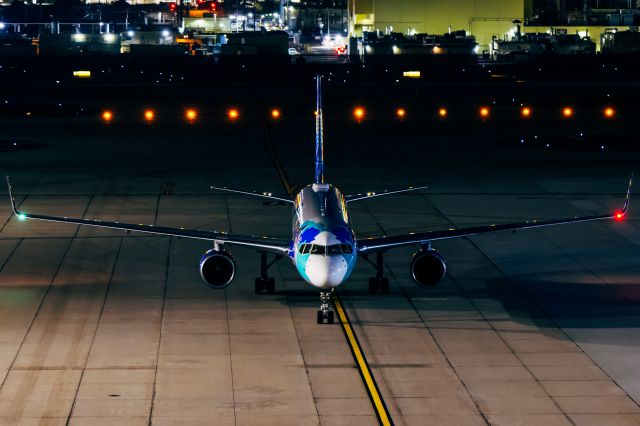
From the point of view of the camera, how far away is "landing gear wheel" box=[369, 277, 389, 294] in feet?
141

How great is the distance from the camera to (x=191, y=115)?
10544 centimetres

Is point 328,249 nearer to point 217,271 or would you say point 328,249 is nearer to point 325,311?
point 325,311

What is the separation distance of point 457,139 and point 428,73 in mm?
59530

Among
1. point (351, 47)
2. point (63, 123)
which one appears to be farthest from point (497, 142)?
point (351, 47)

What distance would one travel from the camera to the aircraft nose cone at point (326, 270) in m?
37.8

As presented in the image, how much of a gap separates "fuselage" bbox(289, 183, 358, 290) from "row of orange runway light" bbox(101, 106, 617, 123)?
6156cm

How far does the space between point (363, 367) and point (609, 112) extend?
81.2m

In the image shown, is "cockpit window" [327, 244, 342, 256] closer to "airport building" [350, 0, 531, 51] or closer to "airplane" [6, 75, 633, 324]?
"airplane" [6, 75, 633, 324]

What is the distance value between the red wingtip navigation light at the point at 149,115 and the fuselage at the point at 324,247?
6238 cm

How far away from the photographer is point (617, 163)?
7938 centimetres

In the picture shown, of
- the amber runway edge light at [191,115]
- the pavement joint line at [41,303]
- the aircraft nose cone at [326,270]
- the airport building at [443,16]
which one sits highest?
the airport building at [443,16]

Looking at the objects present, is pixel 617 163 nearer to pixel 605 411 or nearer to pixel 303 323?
pixel 303 323

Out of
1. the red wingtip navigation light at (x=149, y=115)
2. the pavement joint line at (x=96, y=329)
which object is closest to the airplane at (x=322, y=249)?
the pavement joint line at (x=96, y=329)

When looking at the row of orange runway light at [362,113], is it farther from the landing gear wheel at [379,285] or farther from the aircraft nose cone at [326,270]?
the aircraft nose cone at [326,270]
